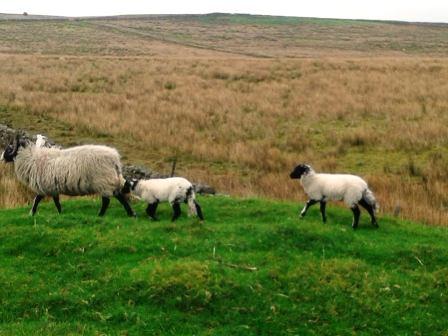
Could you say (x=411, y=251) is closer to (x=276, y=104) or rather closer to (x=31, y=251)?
(x=31, y=251)

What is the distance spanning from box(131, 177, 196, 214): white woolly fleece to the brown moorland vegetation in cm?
393

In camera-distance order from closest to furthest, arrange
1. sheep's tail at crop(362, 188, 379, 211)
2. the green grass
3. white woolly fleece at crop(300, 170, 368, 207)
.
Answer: the green grass < white woolly fleece at crop(300, 170, 368, 207) < sheep's tail at crop(362, 188, 379, 211)

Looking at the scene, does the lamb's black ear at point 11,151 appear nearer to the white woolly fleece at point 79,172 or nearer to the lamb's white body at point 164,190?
the white woolly fleece at point 79,172

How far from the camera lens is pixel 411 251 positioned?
10156 mm

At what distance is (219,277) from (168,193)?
303 cm

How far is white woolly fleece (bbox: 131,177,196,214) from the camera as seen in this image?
11445 mm

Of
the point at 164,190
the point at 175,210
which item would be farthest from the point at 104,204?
the point at 175,210

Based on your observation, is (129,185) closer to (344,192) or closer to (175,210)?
(175,210)

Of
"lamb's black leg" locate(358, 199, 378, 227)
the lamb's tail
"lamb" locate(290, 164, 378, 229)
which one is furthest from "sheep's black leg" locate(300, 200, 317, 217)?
the lamb's tail

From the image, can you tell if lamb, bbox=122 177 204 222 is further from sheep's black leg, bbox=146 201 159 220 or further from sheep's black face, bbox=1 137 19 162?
sheep's black face, bbox=1 137 19 162

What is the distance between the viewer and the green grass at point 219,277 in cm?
808

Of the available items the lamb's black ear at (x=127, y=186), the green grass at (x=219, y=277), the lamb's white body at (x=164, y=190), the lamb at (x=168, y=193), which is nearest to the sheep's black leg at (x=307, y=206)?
the green grass at (x=219, y=277)

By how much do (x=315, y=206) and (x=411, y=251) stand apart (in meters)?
3.13

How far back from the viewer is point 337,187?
443 inches
